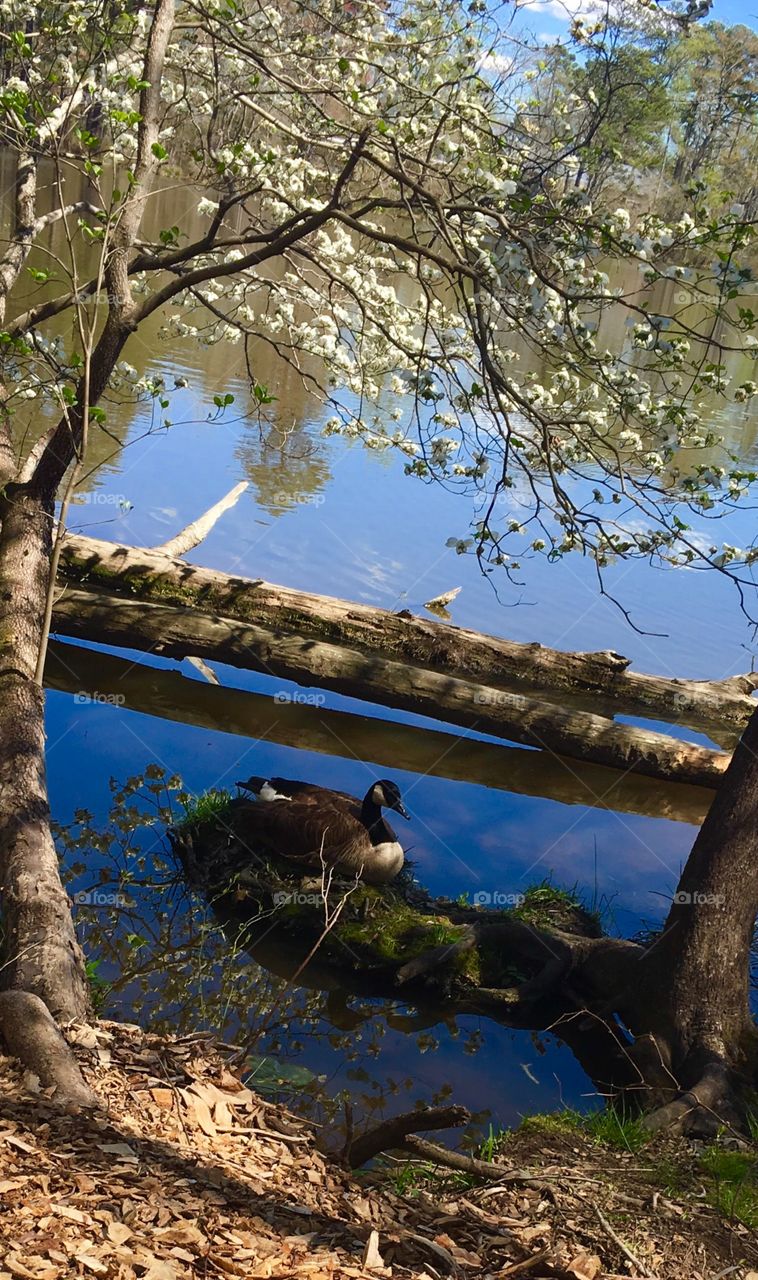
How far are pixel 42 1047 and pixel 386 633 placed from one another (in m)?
7.66

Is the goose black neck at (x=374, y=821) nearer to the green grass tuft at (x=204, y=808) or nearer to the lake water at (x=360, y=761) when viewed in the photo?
the lake water at (x=360, y=761)

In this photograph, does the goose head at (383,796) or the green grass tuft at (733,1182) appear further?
the goose head at (383,796)

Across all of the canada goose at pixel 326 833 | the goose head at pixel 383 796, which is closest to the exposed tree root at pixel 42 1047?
the canada goose at pixel 326 833

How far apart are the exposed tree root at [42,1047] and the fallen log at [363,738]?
6298mm

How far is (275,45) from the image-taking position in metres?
10.1

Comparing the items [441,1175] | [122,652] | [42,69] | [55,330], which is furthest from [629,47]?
[55,330]

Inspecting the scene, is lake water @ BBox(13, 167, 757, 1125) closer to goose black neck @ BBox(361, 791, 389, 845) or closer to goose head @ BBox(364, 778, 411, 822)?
goose head @ BBox(364, 778, 411, 822)

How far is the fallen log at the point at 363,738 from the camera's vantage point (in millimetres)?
10969

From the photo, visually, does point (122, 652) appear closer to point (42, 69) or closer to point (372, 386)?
point (372, 386)

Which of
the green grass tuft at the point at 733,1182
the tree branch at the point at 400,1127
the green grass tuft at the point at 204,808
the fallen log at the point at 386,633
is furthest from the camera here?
the fallen log at the point at 386,633

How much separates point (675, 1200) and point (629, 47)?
21.2 ft

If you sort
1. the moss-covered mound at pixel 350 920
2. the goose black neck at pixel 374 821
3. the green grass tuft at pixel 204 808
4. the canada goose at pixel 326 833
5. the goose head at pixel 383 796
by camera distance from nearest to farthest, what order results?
the moss-covered mound at pixel 350 920 → the canada goose at pixel 326 833 → the goose black neck at pixel 374 821 → the green grass tuft at pixel 204 808 → the goose head at pixel 383 796

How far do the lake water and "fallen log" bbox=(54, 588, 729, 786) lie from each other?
0.53 metres

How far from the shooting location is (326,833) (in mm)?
7664
